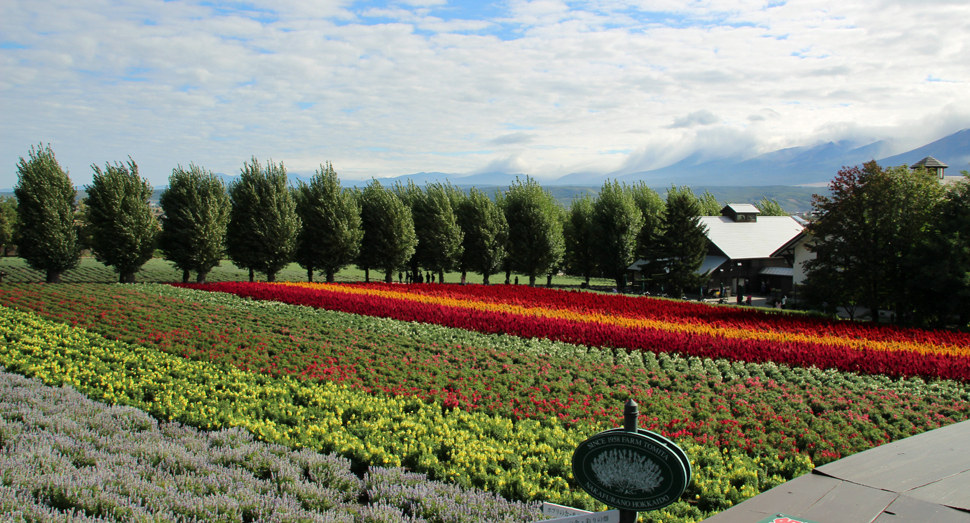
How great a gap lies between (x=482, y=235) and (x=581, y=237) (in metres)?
16.4

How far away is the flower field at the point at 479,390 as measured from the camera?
6.80 meters

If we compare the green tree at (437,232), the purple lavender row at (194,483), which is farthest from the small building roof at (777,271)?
the purple lavender row at (194,483)

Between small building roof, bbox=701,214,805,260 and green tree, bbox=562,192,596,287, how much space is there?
10.6 m

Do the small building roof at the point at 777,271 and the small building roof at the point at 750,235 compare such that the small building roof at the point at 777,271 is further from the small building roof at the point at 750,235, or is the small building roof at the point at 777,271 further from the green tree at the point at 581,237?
the green tree at the point at 581,237

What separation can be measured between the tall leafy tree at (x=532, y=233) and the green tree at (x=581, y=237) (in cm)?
831

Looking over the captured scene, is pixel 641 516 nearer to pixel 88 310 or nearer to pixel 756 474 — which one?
pixel 756 474

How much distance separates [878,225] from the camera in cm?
2258

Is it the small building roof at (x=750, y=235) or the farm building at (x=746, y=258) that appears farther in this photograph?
the small building roof at (x=750, y=235)

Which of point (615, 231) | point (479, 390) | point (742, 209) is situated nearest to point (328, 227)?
point (615, 231)

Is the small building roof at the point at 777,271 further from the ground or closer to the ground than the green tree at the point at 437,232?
closer to the ground

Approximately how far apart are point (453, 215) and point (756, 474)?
118ft

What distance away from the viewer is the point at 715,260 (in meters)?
46.2

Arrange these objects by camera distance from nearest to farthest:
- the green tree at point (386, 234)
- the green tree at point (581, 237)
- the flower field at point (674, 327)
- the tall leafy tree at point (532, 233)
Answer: the flower field at point (674, 327), the green tree at point (386, 234), the tall leafy tree at point (532, 233), the green tree at point (581, 237)

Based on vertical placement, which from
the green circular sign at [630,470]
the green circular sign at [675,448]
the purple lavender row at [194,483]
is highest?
the green circular sign at [675,448]
